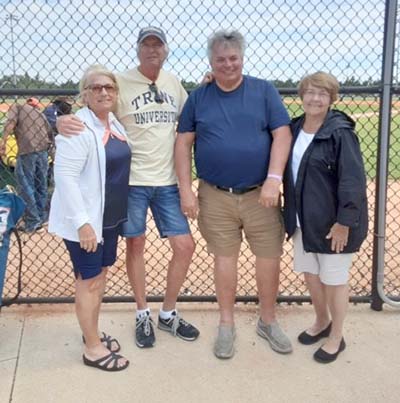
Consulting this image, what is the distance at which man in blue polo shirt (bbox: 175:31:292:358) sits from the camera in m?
2.87

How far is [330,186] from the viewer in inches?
110

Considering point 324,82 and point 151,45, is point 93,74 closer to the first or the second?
point 151,45

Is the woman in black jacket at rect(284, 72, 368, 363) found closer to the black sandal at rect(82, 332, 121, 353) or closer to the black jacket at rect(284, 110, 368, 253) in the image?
the black jacket at rect(284, 110, 368, 253)

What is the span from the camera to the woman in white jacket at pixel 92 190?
8.46 ft

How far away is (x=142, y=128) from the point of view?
2992 mm

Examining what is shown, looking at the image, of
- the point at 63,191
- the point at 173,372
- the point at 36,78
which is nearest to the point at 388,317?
the point at 173,372

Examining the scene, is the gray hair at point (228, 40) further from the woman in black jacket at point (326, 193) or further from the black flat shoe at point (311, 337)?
the black flat shoe at point (311, 337)

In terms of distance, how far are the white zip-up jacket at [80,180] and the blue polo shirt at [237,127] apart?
593mm

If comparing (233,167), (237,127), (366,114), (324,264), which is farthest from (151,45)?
(366,114)

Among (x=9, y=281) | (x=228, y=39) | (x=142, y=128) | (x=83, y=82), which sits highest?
(x=228, y=39)

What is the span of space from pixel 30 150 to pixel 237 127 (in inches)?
164

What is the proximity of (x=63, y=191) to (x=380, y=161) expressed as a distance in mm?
2080

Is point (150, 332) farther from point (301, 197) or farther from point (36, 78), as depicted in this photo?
point (36, 78)

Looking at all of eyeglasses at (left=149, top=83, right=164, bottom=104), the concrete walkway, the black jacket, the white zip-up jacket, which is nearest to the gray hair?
eyeglasses at (left=149, top=83, right=164, bottom=104)
